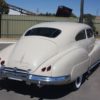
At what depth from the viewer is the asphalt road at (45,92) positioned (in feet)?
24.6

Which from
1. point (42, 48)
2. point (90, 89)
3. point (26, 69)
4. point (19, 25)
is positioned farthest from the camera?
point (19, 25)

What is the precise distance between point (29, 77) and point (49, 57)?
0.79 metres

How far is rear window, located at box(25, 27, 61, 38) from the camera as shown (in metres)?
8.54

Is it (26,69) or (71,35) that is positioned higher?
(71,35)

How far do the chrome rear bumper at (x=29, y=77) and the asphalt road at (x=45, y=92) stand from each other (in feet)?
1.54

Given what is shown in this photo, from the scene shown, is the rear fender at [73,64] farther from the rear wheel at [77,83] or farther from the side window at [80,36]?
the side window at [80,36]

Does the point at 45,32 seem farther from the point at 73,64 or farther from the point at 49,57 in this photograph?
the point at 73,64

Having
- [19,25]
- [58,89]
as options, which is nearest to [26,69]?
[58,89]

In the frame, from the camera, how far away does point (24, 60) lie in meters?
7.48

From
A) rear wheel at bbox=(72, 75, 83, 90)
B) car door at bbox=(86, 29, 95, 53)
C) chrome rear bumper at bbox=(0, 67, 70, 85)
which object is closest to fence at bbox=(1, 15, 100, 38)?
car door at bbox=(86, 29, 95, 53)

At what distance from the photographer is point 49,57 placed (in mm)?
7637

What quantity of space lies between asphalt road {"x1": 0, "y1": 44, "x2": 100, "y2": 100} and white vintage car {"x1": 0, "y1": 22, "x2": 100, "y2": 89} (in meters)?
0.31

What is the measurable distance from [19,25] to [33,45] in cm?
2197

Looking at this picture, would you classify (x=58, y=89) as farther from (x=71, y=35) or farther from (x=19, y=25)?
(x=19, y=25)
